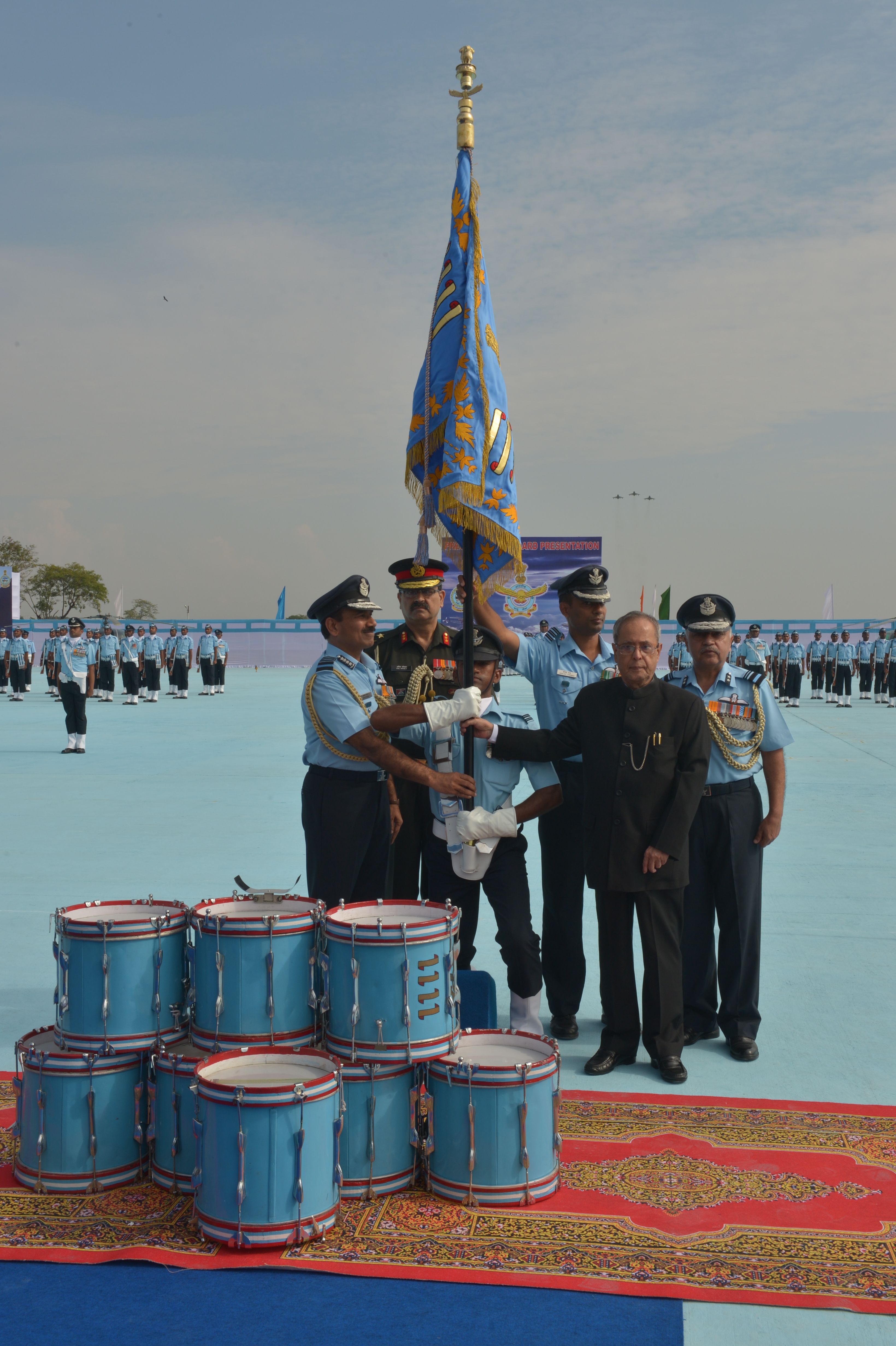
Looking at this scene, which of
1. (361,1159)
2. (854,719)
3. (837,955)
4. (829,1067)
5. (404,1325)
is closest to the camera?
(404,1325)

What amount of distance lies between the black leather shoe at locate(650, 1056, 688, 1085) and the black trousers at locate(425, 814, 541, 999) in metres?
0.55

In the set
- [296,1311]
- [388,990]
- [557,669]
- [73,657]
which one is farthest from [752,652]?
[296,1311]

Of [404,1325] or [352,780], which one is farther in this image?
[352,780]

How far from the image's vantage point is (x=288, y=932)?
129 inches

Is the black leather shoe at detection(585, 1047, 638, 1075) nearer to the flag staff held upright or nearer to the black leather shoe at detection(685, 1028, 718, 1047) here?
the black leather shoe at detection(685, 1028, 718, 1047)

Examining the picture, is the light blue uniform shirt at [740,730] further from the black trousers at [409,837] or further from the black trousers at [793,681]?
the black trousers at [793,681]

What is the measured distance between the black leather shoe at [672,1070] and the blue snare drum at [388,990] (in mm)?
1151

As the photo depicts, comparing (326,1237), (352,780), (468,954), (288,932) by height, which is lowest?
(326,1237)

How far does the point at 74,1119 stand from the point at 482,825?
1.69m

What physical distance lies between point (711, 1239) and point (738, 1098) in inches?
38.7

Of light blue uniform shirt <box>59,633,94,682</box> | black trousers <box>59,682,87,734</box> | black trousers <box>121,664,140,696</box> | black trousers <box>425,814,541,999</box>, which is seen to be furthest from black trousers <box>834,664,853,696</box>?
black trousers <box>425,814,541,999</box>

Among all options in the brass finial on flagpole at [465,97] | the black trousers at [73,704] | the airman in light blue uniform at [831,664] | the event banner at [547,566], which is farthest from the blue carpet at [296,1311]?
the event banner at [547,566]

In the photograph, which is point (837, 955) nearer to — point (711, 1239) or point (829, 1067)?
point (829, 1067)

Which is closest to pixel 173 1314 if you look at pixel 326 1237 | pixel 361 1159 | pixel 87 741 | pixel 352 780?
pixel 326 1237
